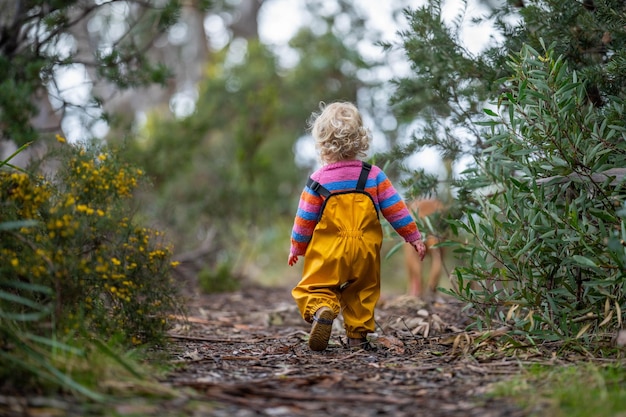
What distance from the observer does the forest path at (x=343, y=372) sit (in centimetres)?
248

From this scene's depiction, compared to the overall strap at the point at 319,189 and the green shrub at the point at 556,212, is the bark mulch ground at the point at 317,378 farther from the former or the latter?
the overall strap at the point at 319,189

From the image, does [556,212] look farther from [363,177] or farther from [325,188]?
[325,188]

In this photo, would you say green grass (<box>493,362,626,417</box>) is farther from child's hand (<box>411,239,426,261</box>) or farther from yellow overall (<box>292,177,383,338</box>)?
yellow overall (<box>292,177,383,338</box>)

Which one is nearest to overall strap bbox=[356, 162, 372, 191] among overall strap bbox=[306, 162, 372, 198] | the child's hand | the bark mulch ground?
overall strap bbox=[306, 162, 372, 198]

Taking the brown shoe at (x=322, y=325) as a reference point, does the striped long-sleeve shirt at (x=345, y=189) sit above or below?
above

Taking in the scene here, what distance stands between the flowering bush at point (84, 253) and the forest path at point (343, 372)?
400 millimetres

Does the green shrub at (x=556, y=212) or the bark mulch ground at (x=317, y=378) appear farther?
the green shrub at (x=556, y=212)

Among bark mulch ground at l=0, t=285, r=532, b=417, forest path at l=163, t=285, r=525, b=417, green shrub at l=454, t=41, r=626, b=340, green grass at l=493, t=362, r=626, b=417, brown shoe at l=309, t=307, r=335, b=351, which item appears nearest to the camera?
green grass at l=493, t=362, r=626, b=417

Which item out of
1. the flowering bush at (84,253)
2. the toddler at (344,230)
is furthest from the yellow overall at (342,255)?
the flowering bush at (84,253)

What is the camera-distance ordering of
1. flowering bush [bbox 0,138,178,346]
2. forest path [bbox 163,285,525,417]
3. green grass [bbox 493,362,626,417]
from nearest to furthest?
green grass [bbox 493,362,626,417] → forest path [bbox 163,285,525,417] → flowering bush [bbox 0,138,178,346]

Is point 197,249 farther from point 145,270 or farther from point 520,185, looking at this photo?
point 520,185

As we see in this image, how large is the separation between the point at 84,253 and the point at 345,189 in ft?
5.21

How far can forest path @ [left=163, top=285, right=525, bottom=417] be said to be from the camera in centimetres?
248

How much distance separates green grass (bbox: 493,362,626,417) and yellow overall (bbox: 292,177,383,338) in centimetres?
128
